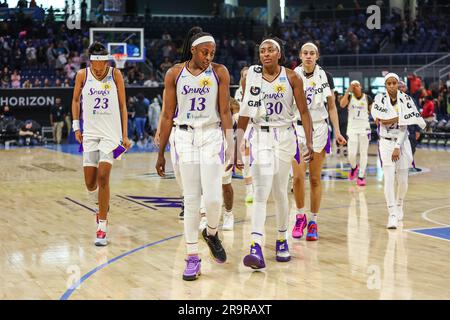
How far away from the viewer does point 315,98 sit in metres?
8.99

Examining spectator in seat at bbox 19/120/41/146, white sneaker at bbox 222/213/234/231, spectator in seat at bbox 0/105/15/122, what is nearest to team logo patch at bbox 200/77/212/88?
white sneaker at bbox 222/213/234/231

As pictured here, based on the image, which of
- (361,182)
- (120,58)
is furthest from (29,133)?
(361,182)

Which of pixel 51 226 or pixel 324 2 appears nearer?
pixel 51 226

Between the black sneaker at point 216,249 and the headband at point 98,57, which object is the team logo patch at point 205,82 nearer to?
the black sneaker at point 216,249

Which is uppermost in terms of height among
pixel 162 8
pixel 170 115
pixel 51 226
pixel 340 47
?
pixel 162 8

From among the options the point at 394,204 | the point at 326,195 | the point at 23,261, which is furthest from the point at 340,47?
the point at 23,261

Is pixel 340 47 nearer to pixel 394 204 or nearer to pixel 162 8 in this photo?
pixel 162 8

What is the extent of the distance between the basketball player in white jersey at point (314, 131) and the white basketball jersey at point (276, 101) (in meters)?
1.42

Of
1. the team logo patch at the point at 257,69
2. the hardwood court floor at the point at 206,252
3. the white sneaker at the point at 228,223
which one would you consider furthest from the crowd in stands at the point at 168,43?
the team logo patch at the point at 257,69

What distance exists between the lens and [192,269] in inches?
266

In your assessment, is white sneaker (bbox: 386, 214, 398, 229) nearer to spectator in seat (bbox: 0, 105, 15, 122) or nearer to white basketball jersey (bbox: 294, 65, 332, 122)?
white basketball jersey (bbox: 294, 65, 332, 122)

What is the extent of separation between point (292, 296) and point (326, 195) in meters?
6.63

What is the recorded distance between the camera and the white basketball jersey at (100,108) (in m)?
8.65
